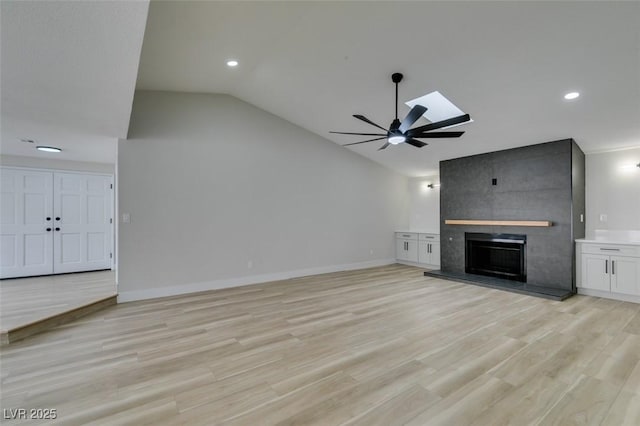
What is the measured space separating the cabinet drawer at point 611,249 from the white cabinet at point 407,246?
322 centimetres

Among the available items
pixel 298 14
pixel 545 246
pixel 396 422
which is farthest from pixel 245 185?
pixel 545 246

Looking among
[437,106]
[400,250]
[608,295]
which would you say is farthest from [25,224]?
[608,295]

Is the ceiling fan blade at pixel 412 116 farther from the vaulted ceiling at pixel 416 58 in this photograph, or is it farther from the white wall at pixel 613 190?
the white wall at pixel 613 190

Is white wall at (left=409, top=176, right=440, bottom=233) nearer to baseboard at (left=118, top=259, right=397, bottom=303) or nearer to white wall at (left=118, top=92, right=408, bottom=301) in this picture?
white wall at (left=118, top=92, right=408, bottom=301)

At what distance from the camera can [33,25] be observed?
1739mm

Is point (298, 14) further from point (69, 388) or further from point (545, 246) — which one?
point (545, 246)

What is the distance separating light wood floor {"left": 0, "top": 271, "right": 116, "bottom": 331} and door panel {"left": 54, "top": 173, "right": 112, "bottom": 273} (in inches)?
14.0

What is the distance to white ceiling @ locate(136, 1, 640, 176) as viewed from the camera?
2754 millimetres

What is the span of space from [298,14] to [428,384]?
12.1 feet

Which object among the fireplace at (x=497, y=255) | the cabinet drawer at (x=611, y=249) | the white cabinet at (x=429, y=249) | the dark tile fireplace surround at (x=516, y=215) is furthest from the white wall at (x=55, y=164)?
the cabinet drawer at (x=611, y=249)

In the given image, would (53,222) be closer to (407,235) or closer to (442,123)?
(442,123)

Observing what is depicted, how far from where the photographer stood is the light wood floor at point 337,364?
189 cm

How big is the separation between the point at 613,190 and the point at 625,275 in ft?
5.01

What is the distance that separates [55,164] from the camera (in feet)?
19.3
